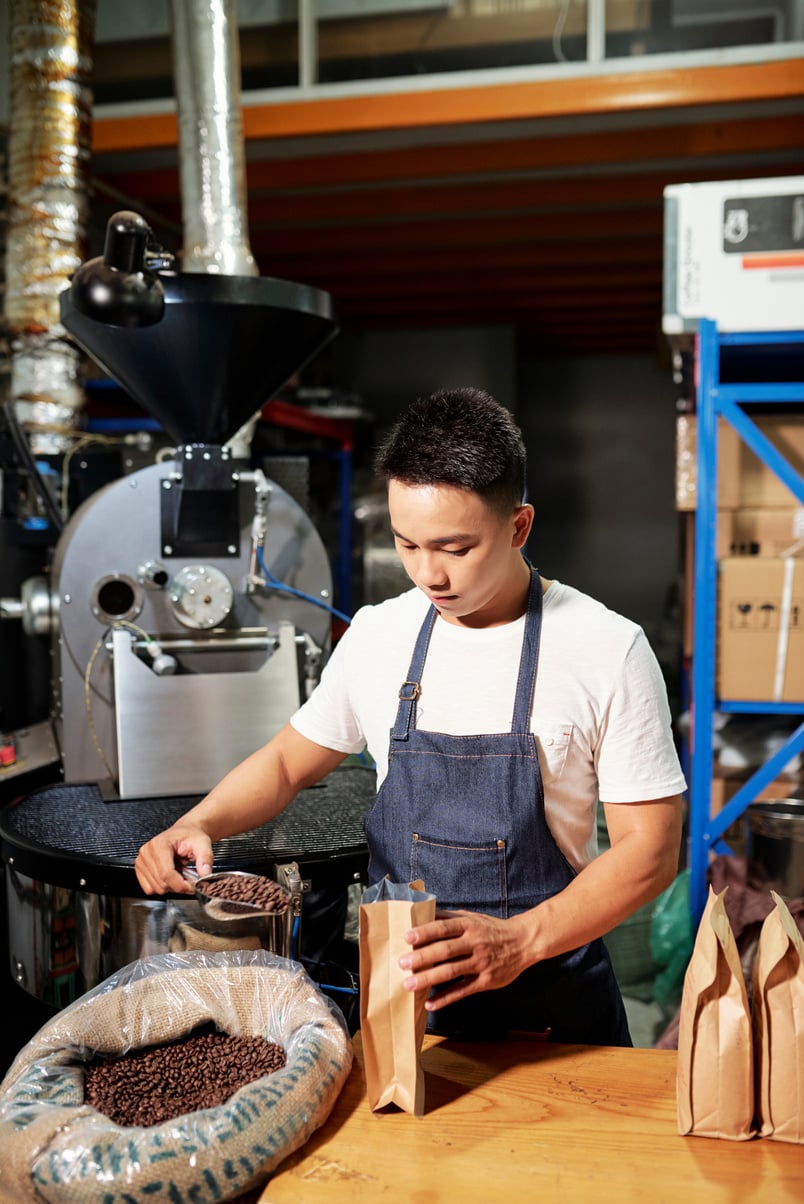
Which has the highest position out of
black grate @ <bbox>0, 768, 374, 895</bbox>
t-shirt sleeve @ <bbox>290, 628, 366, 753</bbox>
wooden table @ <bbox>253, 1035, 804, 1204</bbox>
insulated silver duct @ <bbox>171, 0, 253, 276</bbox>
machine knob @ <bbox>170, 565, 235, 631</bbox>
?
insulated silver duct @ <bbox>171, 0, 253, 276</bbox>

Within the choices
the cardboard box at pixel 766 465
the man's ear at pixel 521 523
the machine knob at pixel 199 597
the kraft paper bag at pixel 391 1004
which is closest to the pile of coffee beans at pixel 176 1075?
the kraft paper bag at pixel 391 1004

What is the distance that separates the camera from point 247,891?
4.26ft

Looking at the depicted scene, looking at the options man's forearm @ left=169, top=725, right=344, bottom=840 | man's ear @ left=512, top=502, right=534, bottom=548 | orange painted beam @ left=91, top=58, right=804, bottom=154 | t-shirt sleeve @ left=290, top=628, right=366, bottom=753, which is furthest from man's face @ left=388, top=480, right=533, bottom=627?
orange painted beam @ left=91, top=58, right=804, bottom=154

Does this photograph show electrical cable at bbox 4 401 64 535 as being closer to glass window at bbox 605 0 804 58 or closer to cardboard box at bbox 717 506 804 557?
cardboard box at bbox 717 506 804 557

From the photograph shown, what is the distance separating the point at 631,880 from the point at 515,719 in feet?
0.80

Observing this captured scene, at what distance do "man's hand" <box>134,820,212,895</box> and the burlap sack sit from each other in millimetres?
108

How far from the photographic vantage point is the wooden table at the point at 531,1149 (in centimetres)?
93

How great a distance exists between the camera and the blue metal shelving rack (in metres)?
2.80

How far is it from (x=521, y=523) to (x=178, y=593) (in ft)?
3.10

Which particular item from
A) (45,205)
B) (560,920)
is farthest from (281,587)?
(45,205)

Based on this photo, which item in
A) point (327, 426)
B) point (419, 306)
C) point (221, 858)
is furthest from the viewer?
point (419, 306)

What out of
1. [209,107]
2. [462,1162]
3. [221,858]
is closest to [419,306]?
[209,107]

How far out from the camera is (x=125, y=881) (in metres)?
1.60

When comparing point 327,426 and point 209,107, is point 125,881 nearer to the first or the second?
point 209,107
